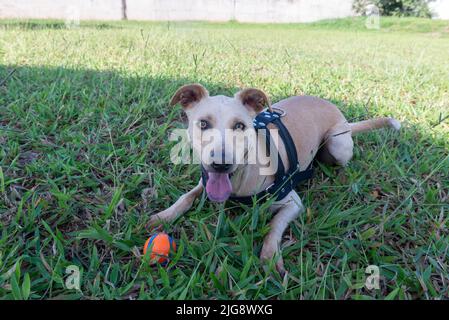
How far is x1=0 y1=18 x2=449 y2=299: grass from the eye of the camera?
1.82 m

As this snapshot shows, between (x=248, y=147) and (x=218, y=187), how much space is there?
353mm

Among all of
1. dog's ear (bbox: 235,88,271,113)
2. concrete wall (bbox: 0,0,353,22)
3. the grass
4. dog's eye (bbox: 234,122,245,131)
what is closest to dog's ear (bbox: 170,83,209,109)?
dog's ear (bbox: 235,88,271,113)

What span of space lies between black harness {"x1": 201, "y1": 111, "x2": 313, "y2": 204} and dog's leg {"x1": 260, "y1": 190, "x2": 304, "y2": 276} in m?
0.06

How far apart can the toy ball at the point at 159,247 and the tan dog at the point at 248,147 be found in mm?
257

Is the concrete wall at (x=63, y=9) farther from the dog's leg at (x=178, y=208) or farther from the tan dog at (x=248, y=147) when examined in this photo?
the dog's leg at (x=178, y=208)

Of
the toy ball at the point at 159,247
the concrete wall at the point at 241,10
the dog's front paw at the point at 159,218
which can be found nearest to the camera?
the toy ball at the point at 159,247

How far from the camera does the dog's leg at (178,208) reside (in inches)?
89.0

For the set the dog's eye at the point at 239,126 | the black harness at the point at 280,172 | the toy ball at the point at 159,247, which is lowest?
the toy ball at the point at 159,247

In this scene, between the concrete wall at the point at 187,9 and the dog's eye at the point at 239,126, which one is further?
the concrete wall at the point at 187,9

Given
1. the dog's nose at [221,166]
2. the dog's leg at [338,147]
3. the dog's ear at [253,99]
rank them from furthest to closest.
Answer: the dog's leg at [338,147] < the dog's ear at [253,99] < the dog's nose at [221,166]

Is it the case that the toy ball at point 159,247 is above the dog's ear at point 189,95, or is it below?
below

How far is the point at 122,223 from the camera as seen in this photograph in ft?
7.32
